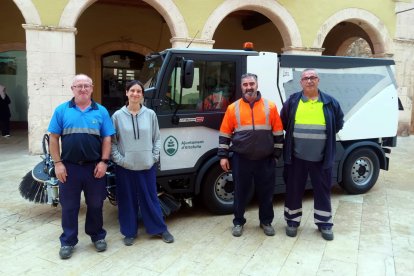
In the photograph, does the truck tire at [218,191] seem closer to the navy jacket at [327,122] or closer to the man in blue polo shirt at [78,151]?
the navy jacket at [327,122]

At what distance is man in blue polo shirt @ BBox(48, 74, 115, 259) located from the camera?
3.29m

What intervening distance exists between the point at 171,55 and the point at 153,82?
1.29 ft

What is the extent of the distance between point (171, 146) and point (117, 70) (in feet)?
30.8

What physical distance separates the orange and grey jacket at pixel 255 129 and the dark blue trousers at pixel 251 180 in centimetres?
10

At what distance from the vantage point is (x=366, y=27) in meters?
11.3

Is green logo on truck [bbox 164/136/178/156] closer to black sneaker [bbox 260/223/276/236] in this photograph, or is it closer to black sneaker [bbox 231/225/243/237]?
black sneaker [bbox 231/225/243/237]

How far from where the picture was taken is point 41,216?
4.59m

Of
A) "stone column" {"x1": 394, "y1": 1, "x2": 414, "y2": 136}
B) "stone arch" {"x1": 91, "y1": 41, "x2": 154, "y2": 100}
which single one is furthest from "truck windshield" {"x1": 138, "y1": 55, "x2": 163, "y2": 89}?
"stone column" {"x1": 394, "y1": 1, "x2": 414, "y2": 136}

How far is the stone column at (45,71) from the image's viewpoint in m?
7.81

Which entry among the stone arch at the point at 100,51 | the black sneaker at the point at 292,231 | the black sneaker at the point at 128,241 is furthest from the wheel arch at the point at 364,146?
the stone arch at the point at 100,51

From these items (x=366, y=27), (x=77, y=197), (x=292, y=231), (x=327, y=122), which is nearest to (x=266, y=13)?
(x=366, y=27)

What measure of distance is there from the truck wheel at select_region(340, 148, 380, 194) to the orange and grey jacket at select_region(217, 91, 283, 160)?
81.0 inches

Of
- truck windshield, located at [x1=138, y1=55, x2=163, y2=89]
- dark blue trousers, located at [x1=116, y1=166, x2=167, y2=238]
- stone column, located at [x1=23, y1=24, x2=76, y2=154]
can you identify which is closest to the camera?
dark blue trousers, located at [x1=116, y1=166, x2=167, y2=238]

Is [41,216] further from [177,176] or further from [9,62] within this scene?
[9,62]
